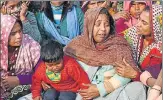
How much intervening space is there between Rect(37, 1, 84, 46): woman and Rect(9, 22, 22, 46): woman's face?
0.18 metres

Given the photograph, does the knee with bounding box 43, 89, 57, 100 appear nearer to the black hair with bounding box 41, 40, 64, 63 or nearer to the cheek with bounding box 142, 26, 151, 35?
the black hair with bounding box 41, 40, 64, 63

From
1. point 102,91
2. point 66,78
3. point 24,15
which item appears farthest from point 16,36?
point 102,91

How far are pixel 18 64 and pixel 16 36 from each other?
21 centimetres

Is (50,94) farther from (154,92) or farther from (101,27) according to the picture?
→ (154,92)

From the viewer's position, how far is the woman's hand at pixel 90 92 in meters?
3.08

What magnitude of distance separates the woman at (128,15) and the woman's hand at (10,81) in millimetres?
803

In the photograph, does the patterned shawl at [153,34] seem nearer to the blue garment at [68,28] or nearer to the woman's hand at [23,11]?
the blue garment at [68,28]

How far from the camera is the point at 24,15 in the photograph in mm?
3195

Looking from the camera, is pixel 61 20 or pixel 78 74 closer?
pixel 78 74

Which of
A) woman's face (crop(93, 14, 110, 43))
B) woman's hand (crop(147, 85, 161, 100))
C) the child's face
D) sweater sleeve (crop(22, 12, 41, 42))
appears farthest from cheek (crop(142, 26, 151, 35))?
sweater sleeve (crop(22, 12, 41, 42))

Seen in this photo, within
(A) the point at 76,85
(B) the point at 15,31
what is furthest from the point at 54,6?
(A) the point at 76,85

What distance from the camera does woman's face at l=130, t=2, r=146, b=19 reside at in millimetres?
3186

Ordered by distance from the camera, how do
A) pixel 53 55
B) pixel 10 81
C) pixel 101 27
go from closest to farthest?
pixel 53 55, pixel 101 27, pixel 10 81

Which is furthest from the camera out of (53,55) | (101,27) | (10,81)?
(10,81)
